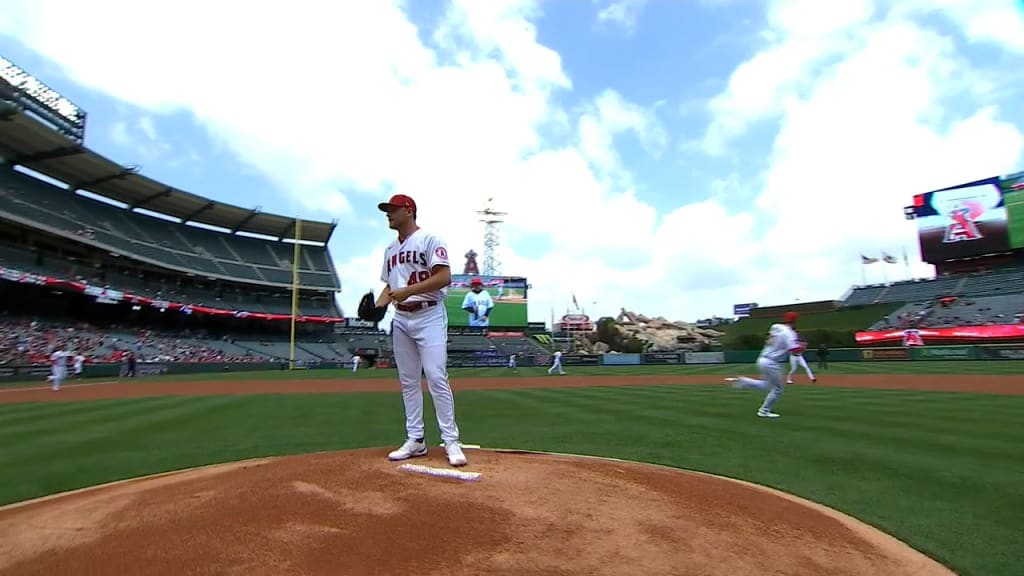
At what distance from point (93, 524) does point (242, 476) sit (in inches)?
38.6

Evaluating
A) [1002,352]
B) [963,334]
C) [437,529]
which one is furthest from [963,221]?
[437,529]

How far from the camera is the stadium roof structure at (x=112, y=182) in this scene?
32750 millimetres

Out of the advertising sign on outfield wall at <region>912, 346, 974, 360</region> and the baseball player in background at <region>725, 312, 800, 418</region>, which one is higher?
the baseball player in background at <region>725, 312, 800, 418</region>

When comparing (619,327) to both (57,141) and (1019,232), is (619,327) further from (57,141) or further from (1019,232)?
(57,141)

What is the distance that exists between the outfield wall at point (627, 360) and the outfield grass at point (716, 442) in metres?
20.0

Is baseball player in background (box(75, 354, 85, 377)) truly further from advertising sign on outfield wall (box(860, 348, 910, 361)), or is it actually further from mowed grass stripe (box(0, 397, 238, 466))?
advertising sign on outfield wall (box(860, 348, 910, 361))

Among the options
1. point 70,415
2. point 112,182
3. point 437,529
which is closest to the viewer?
point 437,529

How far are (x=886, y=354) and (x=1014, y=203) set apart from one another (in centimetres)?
2083

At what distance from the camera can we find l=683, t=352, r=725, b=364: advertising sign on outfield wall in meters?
41.0

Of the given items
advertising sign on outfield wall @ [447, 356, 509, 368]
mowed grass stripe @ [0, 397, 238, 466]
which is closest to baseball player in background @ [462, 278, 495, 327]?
advertising sign on outfield wall @ [447, 356, 509, 368]

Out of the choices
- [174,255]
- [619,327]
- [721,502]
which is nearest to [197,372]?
[174,255]

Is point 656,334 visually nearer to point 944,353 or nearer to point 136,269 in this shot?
point 944,353

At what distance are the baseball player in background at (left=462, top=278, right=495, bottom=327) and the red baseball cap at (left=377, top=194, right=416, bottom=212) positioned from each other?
53.2 metres

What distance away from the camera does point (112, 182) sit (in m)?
40.9
